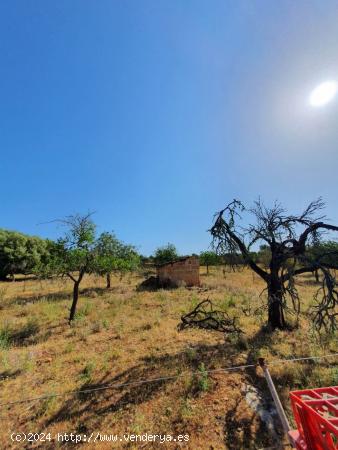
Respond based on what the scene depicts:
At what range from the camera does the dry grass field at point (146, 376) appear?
13.2ft

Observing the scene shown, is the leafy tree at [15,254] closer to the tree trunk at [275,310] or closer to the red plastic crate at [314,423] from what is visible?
the tree trunk at [275,310]

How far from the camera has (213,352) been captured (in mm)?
6664

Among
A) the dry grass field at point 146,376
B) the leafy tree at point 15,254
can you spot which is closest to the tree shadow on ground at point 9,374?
the dry grass field at point 146,376

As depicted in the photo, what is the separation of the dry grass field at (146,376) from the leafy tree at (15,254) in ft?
91.1

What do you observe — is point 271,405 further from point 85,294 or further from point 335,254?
point 85,294

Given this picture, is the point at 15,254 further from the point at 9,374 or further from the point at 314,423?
the point at 314,423

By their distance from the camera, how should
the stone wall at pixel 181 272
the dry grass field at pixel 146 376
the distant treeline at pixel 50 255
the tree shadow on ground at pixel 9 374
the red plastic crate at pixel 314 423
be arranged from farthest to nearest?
the stone wall at pixel 181 272 < the distant treeline at pixel 50 255 < the tree shadow on ground at pixel 9 374 < the dry grass field at pixel 146 376 < the red plastic crate at pixel 314 423

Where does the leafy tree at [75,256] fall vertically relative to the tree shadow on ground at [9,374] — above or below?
above

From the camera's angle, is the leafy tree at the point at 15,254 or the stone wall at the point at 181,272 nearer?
the stone wall at the point at 181,272

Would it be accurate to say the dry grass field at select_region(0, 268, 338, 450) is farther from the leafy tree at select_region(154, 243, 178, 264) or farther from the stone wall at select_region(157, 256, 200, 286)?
the leafy tree at select_region(154, 243, 178, 264)

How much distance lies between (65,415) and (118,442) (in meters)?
1.33

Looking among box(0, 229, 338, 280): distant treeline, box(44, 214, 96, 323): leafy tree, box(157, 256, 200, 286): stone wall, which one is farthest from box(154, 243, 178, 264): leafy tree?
box(44, 214, 96, 323): leafy tree

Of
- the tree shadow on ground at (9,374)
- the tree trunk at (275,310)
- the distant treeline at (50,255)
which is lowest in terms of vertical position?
the tree shadow on ground at (9,374)

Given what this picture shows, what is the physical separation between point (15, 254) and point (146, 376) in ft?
118
